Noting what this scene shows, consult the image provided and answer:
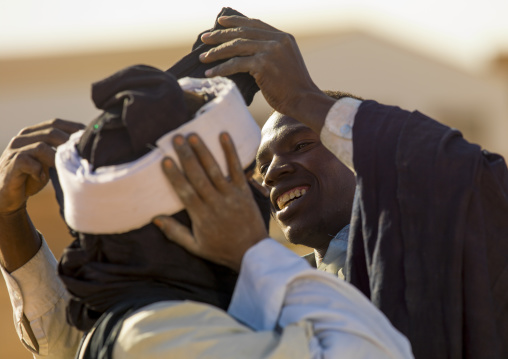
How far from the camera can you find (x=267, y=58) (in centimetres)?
388

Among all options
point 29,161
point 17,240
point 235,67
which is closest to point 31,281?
point 17,240

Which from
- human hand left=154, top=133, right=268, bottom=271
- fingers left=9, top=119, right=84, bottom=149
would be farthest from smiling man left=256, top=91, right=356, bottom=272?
human hand left=154, top=133, right=268, bottom=271

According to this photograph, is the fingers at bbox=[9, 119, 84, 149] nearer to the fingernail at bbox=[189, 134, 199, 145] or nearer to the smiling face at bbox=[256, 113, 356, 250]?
the fingernail at bbox=[189, 134, 199, 145]

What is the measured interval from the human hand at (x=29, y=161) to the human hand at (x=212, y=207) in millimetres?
842

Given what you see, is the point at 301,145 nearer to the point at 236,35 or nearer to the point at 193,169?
the point at 236,35

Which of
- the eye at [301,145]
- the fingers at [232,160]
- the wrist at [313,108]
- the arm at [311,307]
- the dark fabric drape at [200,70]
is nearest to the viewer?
the arm at [311,307]

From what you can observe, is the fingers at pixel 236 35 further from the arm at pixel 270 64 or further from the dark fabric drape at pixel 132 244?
the dark fabric drape at pixel 132 244

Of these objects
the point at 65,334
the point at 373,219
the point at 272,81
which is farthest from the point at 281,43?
the point at 65,334

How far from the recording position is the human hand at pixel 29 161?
3.65 metres

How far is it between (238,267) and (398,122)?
0.97 m

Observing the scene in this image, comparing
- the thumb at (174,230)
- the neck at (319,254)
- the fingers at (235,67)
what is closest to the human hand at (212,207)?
the thumb at (174,230)

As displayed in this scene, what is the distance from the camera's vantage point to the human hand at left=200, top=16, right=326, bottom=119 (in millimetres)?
3852

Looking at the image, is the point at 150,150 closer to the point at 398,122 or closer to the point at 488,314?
the point at 398,122

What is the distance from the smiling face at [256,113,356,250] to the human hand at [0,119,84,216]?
1594mm
